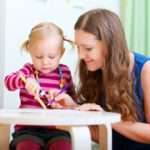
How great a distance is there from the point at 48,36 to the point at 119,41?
25cm

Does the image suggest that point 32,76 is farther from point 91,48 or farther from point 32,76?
point 91,48

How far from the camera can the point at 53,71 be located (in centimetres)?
132

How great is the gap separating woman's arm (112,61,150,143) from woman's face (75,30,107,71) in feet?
0.48

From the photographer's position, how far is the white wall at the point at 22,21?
5.02ft

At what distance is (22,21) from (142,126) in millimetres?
726

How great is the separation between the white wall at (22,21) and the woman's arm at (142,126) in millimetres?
569

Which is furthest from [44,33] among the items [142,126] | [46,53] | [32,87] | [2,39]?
[142,126]

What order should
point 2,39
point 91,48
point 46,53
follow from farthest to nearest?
point 2,39 < point 46,53 < point 91,48

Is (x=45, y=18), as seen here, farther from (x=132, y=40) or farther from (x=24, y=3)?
(x=132, y=40)

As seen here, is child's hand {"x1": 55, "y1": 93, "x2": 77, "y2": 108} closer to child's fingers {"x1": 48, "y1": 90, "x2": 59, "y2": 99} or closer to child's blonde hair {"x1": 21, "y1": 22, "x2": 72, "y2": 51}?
child's fingers {"x1": 48, "y1": 90, "x2": 59, "y2": 99}

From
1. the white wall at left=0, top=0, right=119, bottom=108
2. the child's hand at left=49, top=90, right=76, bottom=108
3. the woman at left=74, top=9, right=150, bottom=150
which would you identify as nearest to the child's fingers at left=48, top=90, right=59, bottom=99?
the child's hand at left=49, top=90, right=76, bottom=108

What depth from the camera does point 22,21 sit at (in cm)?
158

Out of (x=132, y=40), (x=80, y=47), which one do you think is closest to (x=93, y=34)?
(x=80, y=47)

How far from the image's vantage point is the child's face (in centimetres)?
123
